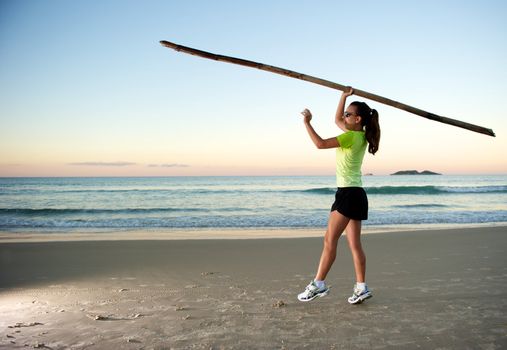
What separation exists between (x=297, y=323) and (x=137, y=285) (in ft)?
7.65

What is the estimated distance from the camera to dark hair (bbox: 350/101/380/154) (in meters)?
3.99

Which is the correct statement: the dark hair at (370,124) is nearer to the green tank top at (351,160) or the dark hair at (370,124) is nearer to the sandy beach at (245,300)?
the green tank top at (351,160)

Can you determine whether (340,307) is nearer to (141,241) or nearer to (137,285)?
(137,285)

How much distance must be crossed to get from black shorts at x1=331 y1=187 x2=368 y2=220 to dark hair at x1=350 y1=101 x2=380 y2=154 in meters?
0.44

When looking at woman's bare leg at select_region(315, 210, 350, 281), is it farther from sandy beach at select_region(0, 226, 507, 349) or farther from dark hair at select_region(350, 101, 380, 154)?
dark hair at select_region(350, 101, 380, 154)

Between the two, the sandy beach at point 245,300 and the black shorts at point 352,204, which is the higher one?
the black shorts at point 352,204

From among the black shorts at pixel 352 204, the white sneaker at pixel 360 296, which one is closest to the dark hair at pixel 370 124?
the black shorts at pixel 352 204

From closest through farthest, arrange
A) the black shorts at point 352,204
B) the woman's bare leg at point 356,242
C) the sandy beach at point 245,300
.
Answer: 1. the sandy beach at point 245,300
2. the black shorts at point 352,204
3. the woman's bare leg at point 356,242

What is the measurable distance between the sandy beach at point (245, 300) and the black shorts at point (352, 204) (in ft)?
2.88

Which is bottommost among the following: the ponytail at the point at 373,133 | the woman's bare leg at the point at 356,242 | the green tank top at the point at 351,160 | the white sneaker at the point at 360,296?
the white sneaker at the point at 360,296

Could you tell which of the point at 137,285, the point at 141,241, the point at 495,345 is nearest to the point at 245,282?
the point at 137,285

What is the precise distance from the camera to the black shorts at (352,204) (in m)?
3.87

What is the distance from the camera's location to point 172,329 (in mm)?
3307

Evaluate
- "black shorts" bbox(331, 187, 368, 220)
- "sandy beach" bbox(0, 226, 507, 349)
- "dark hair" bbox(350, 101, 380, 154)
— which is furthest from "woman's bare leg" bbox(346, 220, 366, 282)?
"dark hair" bbox(350, 101, 380, 154)
